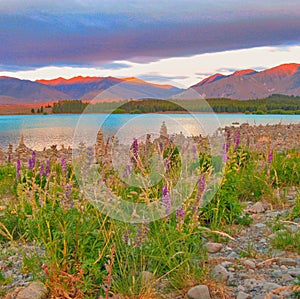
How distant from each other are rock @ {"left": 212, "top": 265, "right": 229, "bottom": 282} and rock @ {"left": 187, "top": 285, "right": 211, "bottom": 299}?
1.17 ft

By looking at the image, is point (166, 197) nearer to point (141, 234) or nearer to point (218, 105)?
point (141, 234)

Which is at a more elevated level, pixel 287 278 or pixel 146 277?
pixel 146 277

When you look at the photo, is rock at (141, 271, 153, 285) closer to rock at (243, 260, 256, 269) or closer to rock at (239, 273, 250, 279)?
rock at (239, 273, 250, 279)

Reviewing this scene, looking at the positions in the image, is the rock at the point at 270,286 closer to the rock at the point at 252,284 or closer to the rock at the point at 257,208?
the rock at the point at 252,284

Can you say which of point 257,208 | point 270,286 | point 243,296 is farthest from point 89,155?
point 257,208

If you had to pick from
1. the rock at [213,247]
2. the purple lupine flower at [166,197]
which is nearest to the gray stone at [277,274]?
the rock at [213,247]

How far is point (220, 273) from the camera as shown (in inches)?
170

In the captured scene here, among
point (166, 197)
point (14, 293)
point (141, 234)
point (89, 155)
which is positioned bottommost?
point (14, 293)

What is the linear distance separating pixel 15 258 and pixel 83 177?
1296 mm

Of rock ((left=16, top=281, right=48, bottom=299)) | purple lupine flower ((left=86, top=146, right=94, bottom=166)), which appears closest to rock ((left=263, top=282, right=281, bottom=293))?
rock ((left=16, top=281, right=48, bottom=299))

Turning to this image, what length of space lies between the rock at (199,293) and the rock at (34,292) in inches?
54.8

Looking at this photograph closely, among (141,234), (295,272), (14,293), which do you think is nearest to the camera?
(14,293)

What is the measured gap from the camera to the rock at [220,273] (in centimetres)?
426

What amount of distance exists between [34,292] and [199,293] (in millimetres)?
1572
